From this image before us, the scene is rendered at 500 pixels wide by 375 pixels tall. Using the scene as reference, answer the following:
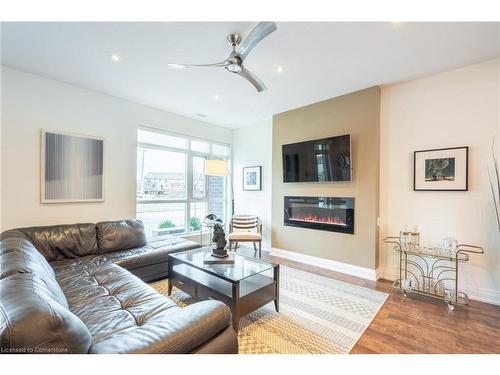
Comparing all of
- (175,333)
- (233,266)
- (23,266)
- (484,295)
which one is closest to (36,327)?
(175,333)

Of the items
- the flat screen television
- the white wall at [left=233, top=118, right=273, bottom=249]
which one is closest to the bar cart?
the flat screen television

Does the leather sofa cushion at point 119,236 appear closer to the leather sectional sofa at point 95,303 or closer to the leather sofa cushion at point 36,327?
the leather sectional sofa at point 95,303

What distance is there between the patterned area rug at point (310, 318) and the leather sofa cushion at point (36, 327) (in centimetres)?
127

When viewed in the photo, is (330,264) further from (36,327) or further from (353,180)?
(36,327)

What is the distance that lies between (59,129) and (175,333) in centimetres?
350

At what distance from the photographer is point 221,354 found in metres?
1.10

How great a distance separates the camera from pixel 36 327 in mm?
814

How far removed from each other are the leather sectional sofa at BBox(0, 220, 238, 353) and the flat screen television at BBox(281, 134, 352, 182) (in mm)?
2252

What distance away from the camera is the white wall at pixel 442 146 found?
8.41ft

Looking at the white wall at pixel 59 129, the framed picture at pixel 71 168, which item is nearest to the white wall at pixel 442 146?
the white wall at pixel 59 129

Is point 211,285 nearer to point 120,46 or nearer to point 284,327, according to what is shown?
point 284,327

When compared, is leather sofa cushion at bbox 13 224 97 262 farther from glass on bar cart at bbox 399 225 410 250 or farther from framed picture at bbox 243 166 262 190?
glass on bar cart at bbox 399 225 410 250

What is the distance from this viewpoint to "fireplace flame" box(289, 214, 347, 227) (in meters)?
3.60
